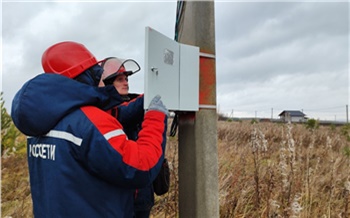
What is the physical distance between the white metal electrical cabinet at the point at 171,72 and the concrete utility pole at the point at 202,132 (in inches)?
2.6

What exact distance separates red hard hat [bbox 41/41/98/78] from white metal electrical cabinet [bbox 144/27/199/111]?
1.18ft

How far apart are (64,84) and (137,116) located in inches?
19.6

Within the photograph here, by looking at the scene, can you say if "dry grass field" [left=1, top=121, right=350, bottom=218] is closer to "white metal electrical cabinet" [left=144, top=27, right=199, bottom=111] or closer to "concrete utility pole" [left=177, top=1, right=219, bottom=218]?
"concrete utility pole" [left=177, top=1, right=219, bottom=218]

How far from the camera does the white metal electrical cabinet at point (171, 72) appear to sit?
1.41 m

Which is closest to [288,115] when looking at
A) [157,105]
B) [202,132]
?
[202,132]

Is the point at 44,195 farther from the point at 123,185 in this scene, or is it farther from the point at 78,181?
the point at 123,185

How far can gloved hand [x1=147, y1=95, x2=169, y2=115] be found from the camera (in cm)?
146

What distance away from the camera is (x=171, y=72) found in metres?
1.58

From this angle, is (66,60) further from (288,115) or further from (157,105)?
(288,115)

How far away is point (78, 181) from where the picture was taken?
136 centimetres

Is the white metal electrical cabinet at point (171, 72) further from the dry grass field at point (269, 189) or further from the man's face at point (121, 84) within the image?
the dry grass field at point (269, 189)

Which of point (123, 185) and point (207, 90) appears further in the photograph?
point (207, 90)

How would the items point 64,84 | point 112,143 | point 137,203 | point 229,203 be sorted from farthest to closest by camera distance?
point 229,203 → point 137,203 → point 64,84 → point 112,143

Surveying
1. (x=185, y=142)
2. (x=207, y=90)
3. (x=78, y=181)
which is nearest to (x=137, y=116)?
(x=185, y=142)
